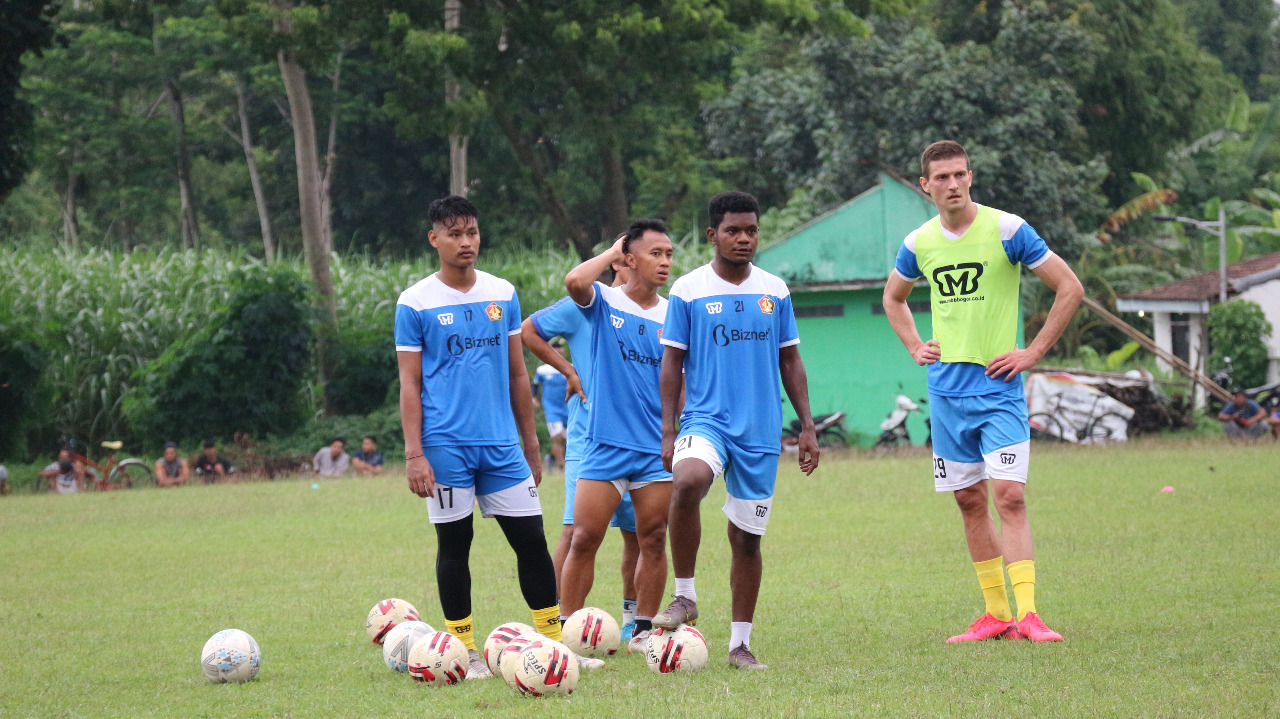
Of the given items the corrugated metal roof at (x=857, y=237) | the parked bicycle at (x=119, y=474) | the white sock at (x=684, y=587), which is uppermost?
the corrugated metal roof at (x=857, y=237)

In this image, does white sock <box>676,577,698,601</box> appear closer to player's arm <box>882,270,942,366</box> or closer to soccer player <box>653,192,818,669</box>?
soccer player <box>653,192,818,669</box>

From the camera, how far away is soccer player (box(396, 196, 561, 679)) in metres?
6.55

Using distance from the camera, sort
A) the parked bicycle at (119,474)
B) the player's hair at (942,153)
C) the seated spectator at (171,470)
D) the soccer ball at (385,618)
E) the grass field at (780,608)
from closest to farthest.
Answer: the grass field at (780,608) < the player's hair at (942,153) < the soccer ball at (385,618) < the seated spectator at (171,470) < the parked bicycle at (119,474)

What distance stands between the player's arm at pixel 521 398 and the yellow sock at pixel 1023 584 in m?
2.60

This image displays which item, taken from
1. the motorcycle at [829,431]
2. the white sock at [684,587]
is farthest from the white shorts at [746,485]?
the motorcycle at [829,431]

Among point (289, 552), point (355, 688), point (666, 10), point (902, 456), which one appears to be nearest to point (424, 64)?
point (666, 10)

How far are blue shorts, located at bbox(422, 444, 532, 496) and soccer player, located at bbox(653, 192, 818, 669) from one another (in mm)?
783

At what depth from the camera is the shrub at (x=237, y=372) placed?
82.3ft

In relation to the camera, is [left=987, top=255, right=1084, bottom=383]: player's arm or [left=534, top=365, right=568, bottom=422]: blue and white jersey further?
[left=534, top=365, right=568, bottom=422]: blue and white jersey

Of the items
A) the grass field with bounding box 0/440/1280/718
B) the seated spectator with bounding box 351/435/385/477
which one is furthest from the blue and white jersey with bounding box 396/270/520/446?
the seated spectator with bounding box 351/435/385/477

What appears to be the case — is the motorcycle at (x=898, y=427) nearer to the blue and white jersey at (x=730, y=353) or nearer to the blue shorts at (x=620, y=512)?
the blue shorts at (x=620, y=512)

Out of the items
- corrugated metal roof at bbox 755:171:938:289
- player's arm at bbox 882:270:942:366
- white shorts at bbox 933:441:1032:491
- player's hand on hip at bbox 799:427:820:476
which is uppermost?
corrugated metal roof at bbox 755:171:938:289

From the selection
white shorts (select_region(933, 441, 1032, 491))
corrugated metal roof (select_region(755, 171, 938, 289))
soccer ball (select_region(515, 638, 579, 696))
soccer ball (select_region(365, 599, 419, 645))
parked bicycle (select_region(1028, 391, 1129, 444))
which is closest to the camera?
soccer ball (select_region(515, 638, 579, 696))

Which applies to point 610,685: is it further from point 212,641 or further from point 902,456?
point 902,456
